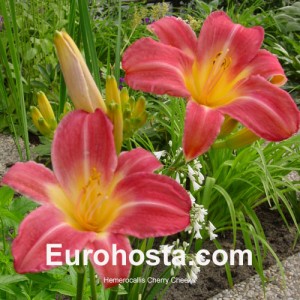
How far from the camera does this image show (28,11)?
364cm

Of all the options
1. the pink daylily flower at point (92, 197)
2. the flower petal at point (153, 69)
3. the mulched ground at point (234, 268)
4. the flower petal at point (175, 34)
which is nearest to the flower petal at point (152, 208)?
the pink daylily flower at point (92, 197)

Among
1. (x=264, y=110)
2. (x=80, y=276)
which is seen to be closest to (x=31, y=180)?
(x=80, y=276)

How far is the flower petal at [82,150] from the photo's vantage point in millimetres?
640

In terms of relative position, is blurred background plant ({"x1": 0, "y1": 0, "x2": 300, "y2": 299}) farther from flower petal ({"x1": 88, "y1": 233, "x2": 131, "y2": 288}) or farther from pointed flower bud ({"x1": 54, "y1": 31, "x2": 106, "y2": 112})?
flower petal ({"x1": 88, "y1": 233, "x2": 131, "y2": 288})

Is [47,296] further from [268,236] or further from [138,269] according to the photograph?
[268,236]

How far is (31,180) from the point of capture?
0.64 metres

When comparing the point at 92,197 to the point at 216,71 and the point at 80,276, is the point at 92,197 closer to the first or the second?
the point at 80,276

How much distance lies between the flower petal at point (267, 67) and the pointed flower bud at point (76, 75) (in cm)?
Result: 23

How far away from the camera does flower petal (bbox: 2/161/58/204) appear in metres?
0.63

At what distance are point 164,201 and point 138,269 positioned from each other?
4.26 ft

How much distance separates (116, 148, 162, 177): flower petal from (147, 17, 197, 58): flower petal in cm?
17

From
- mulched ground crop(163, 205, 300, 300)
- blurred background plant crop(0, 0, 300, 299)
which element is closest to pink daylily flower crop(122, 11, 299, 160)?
blurred background plant crop(0, 0, 300, 299)

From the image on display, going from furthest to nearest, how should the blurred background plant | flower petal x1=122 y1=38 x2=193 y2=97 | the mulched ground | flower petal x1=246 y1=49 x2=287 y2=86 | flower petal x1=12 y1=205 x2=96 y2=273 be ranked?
the mulched ground, the blurred background plant, flower petal x1=246 y1=49 x2=287 y2=86, flower petal x1=122 y1=38 x2=193 y2=97, flower petal x1=12 y1=205 x2=96 y2=273

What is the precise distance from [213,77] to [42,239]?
332 mm
